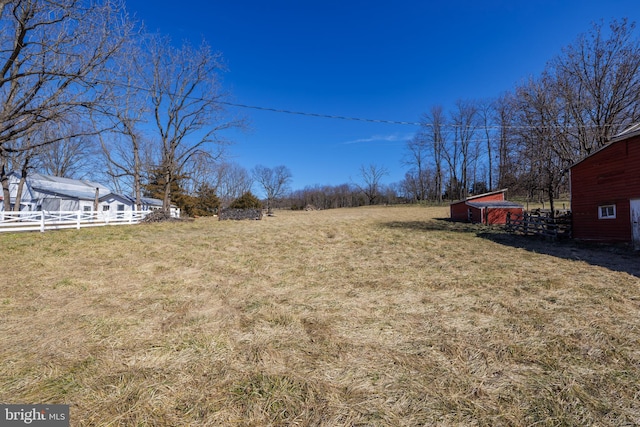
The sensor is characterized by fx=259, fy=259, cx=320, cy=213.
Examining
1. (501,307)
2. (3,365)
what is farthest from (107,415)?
(501,307)

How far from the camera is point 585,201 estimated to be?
12.4 m

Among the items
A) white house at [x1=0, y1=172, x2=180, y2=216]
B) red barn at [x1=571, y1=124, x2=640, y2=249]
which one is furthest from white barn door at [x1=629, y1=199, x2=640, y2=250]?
white house at [x1=0, y1=172, x2=180, y2=216]

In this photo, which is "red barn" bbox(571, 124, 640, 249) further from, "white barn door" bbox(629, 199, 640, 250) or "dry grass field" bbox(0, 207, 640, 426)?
"dry grass field" bbox(0, 207, 640, 426)

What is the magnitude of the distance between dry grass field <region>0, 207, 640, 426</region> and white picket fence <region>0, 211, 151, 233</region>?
9.15 metres

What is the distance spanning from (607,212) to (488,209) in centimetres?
1030

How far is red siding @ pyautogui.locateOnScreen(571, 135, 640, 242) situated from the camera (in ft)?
33.1

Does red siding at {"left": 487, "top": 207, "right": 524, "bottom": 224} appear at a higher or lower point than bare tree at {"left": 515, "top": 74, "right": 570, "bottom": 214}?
lower

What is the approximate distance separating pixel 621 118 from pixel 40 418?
29811 mm

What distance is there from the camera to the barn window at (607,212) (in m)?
10.9

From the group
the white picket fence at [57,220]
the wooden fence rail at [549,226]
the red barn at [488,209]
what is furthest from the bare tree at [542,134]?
the white picket fence at [57,220]

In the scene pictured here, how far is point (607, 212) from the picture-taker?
36.9 ft

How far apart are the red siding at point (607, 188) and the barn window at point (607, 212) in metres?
0.14

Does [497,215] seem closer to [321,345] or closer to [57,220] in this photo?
[321,345]

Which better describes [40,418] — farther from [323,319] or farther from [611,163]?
[611,163]
